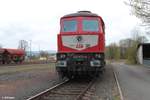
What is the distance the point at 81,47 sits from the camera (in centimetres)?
1728

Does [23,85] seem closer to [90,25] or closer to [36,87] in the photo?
[36,87]

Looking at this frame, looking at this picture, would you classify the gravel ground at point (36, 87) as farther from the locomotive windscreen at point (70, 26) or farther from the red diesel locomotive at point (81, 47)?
the locomotive windscreen at point (70, 26)

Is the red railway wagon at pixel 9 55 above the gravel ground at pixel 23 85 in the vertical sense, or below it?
above

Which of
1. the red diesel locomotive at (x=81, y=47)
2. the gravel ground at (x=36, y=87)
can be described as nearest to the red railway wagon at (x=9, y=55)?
the gravel ground at (x=36, y=87)

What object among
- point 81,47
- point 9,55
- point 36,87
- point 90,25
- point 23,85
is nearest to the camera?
point 36,87

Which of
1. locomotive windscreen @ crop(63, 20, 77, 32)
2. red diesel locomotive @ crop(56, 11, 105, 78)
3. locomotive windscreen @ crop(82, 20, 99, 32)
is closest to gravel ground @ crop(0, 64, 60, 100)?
red diesel locomotive @ crop(56, 11, 105, 78)

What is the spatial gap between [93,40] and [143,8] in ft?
40.4

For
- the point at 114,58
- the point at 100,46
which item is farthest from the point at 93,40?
the point at 114,58

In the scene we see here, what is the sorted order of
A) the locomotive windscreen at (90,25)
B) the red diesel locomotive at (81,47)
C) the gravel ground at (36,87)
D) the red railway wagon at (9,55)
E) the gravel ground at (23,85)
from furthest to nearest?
the red railway wagon at (9,55) → the locomotive windscreen at (90,25) → the red diesel locomotive at (81,47) → the gravel ground at (23,85) → the gravel ground at (36,87)

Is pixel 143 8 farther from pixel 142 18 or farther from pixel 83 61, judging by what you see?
pixel 83 61

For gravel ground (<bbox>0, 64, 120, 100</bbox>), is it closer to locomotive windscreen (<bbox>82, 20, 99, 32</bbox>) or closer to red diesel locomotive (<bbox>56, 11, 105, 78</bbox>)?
red diesel locomotive (<bbox>56, 11, 105, 78</bbox>)

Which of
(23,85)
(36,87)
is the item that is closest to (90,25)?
(36,87)

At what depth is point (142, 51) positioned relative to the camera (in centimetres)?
5450

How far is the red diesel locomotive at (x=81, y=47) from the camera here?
55.6 feet
